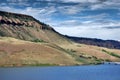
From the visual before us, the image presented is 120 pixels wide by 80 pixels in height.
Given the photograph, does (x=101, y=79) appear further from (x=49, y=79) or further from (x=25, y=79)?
(x=25, y=79)

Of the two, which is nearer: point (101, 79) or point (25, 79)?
point (25, 79)

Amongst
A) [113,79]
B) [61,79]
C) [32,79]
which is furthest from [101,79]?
[32,79]

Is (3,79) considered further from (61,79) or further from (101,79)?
(101,79)

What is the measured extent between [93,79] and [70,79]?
28.3 ft

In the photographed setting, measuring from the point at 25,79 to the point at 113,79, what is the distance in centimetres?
3351

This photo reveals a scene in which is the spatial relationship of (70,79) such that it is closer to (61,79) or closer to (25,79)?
(61,79)

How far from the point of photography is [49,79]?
139000mm

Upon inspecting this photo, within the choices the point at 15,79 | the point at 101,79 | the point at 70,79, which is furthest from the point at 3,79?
the point at 101,79

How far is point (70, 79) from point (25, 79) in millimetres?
17691

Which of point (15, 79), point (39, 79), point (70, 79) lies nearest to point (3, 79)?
point (15, 79)

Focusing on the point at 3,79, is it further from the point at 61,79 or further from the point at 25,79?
the point at 61,79

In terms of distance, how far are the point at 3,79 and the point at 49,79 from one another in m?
16.9

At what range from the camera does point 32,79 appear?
13600 centimetres

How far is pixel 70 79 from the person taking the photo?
461 ft
